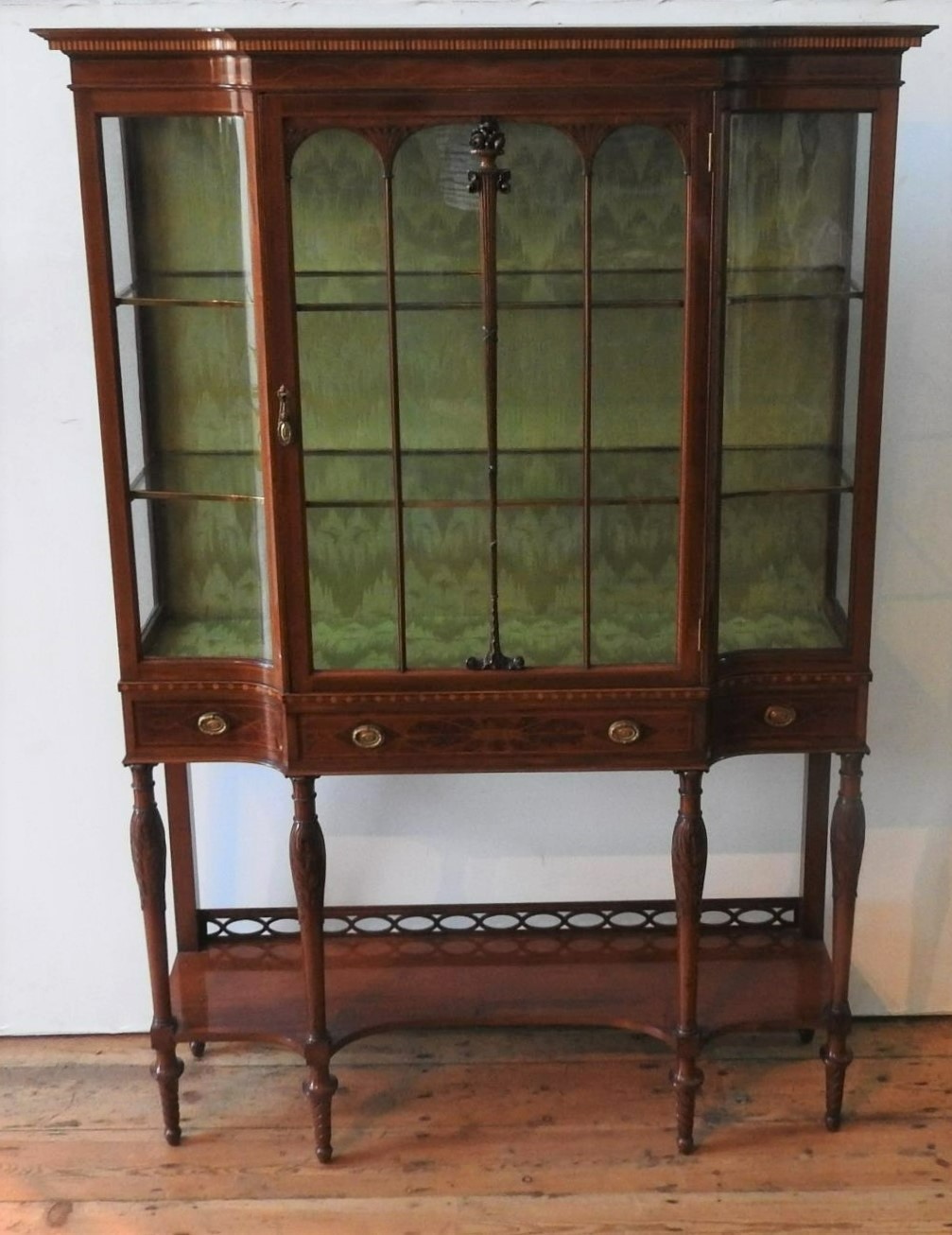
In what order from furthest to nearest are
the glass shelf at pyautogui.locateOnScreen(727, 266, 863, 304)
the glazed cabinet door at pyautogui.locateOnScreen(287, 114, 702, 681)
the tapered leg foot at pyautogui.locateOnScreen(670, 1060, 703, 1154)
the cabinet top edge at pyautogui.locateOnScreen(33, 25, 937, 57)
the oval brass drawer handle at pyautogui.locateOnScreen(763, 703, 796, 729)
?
the tapered leg foot at pyautogui.locateOnScreen(670, 1060, 703, 1154) < the oval brass drawer handle at pyautogui.locateOnScreen(763, 703, 796, 729) < the glass shelf at pyautogui.locateOnScreen(727, 266, 863, 304) < the glazed cabinet door at pyautogui.locateOnScreen(287, 114, 702, 681) < the cabinet top edge at pyautogui.locateOnScreen(33, 25, 937, 57)

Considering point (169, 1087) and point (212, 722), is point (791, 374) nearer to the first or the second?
point (212, 722)

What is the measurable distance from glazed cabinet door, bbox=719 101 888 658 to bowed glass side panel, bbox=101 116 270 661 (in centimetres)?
63

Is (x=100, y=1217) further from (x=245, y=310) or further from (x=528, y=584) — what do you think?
(x=245, y=310)

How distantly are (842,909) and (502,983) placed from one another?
0.55 metres

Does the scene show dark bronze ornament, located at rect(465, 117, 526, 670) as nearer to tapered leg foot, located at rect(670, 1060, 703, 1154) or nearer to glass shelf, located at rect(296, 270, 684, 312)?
glass shelf, located at rect(296, 270, 684, 312)

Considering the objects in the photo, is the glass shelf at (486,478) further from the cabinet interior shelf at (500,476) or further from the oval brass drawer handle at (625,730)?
the oval brass drawer handle at (625,730)

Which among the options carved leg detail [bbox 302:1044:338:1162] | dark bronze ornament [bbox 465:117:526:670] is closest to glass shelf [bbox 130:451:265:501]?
dark bronze ornament [bbox 465:117:526:670]

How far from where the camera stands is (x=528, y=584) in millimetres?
2119

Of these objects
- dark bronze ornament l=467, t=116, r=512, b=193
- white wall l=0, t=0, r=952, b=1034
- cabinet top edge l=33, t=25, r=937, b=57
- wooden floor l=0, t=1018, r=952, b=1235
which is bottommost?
wooden floor l=0, t=1018, r=952, b=1235

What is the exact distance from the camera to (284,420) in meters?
1.94

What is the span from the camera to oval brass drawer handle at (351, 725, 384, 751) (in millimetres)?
2066

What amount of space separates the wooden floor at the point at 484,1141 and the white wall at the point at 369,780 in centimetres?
19

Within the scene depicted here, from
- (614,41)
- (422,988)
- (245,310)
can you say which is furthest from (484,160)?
(422,988)

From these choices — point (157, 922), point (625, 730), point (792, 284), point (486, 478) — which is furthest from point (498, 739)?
point (792, 284)
